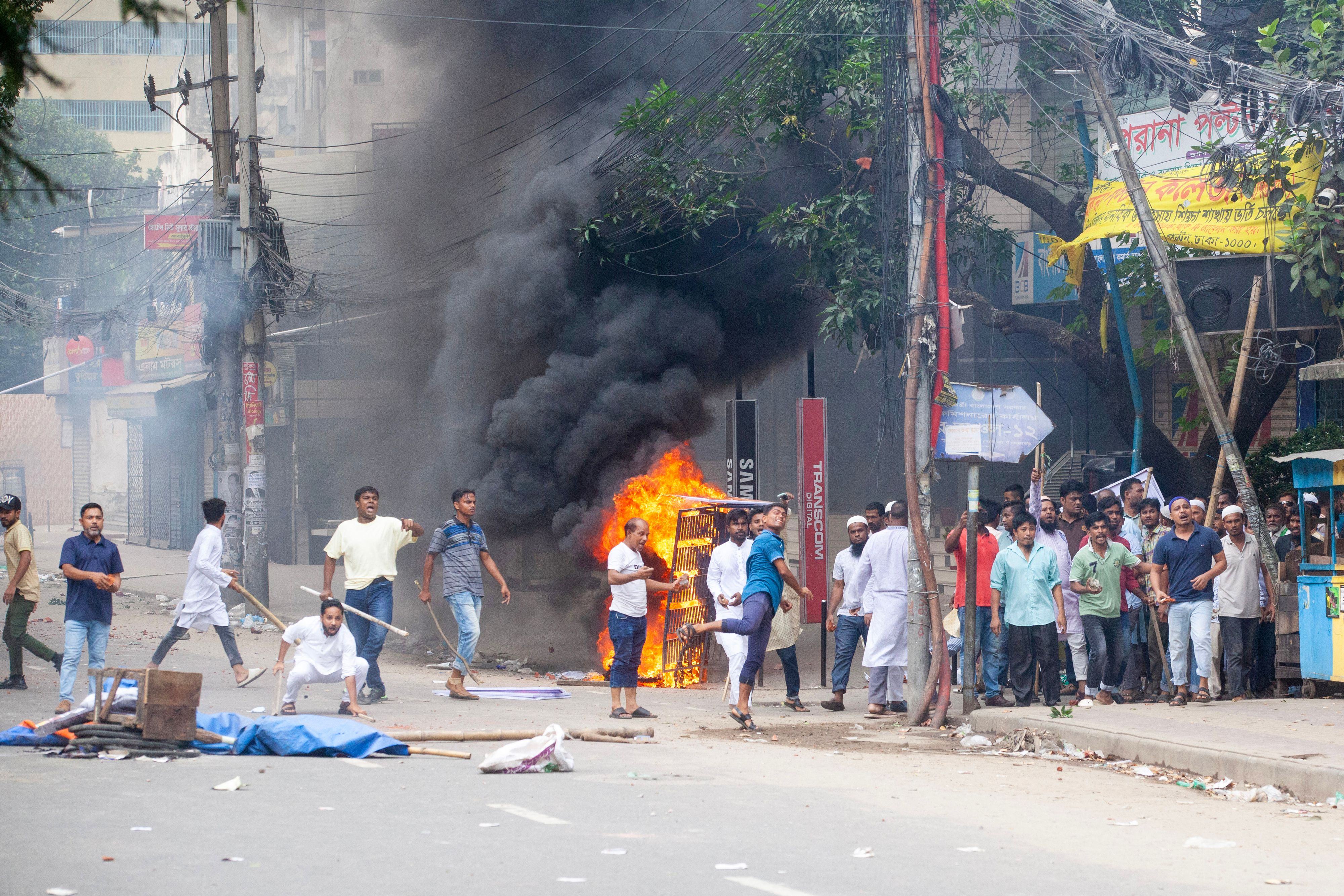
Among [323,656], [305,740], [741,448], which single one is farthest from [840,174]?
[305,740]

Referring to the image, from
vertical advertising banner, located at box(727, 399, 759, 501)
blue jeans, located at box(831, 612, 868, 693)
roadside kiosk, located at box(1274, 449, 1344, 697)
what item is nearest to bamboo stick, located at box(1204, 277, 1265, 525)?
roadside kiosk, located at box(1274, 449, 1344, 697)

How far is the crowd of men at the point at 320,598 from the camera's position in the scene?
8.76 meters

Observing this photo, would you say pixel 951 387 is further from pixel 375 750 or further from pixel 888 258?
pixel 375 750

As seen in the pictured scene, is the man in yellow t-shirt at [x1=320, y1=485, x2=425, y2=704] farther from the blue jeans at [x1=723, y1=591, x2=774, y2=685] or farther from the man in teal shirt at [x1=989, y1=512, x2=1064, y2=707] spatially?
the man in teal shirt at [x1=989, y1=512, x2=1064, y2=707]

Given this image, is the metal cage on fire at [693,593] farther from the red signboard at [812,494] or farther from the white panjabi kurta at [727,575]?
the white panjabi kurta at [727,575]

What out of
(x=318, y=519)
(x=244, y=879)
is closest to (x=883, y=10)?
(x=244, y=879)

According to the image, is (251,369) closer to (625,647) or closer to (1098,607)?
Result: (625,647)

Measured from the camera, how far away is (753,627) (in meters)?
8.88

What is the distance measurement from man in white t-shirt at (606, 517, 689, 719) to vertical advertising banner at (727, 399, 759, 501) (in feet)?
17.0

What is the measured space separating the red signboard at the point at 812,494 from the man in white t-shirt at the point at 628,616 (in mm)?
3129

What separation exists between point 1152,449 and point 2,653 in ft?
42.3

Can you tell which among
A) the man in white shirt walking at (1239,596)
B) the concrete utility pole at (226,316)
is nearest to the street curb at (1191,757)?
the man in white shirt walking at (1239,596)

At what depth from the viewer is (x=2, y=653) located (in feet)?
42.4

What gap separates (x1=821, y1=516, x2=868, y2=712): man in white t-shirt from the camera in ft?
34.6
